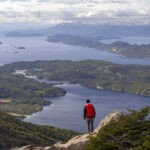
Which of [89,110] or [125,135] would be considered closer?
[125,135]

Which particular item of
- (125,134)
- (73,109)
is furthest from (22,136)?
(73,109)

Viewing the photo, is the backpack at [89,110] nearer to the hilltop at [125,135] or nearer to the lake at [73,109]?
the hilltop at [125,135]

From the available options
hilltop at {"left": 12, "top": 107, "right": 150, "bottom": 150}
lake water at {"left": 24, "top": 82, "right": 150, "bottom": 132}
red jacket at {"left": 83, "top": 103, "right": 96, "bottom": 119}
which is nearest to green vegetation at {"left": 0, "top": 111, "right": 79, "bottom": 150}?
red jacket at {"left": 83, "top": 103, "right": 96, "bottom": 119}

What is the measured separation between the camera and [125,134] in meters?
23.2

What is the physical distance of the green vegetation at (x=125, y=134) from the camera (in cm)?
2245

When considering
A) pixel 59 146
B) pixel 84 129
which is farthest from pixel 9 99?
pixel 59 146

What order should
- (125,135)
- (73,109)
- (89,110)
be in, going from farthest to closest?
(73,109), (89,110), (125,135)

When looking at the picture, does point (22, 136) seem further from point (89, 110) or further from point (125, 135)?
point (125, 135)

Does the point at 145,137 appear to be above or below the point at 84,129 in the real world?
above

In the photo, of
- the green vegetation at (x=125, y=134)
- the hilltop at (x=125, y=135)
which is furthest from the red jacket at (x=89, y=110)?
the green vegetation at (x=125, y=134)

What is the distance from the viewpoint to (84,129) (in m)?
122

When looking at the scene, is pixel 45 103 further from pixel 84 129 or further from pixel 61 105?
pixel 84 129

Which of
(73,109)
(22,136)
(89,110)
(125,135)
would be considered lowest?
(73,109)

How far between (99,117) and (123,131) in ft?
382
